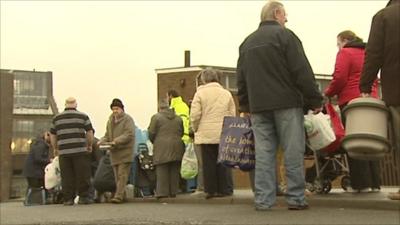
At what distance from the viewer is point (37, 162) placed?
13852 mm

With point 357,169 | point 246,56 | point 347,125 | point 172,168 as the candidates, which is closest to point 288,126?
point 246,56

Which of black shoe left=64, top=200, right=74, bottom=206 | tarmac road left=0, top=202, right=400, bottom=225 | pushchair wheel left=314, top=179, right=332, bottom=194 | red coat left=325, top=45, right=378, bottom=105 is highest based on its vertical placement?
red coat left=325, top=45, right=378, bottom=105

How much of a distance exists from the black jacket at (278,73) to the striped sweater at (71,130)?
4.74m

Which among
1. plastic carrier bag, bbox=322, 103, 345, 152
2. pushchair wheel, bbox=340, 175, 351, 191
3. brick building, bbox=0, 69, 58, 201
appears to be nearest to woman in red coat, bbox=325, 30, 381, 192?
plastic carrier bag, bbox=322, 103, 345, 152

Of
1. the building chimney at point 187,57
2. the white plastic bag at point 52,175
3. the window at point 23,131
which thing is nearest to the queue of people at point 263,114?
the white plastic bag at point 52,175

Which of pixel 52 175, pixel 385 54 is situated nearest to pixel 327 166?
pixel 385 54

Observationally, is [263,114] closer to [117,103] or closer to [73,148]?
[117,103]

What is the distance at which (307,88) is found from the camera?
261 inches

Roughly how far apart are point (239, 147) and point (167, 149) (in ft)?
8.81

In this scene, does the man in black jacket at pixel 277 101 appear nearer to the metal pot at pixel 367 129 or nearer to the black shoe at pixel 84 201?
the metal pot at pixel 367 129

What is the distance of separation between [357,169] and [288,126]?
5.62ft

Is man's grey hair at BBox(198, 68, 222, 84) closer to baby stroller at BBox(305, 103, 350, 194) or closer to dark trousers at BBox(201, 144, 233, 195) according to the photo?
dark trousers at BBox(201, 144, 233, 195)

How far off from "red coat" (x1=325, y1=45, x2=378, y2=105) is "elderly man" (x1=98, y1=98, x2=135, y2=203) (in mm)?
4060

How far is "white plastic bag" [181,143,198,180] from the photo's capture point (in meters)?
9.84
